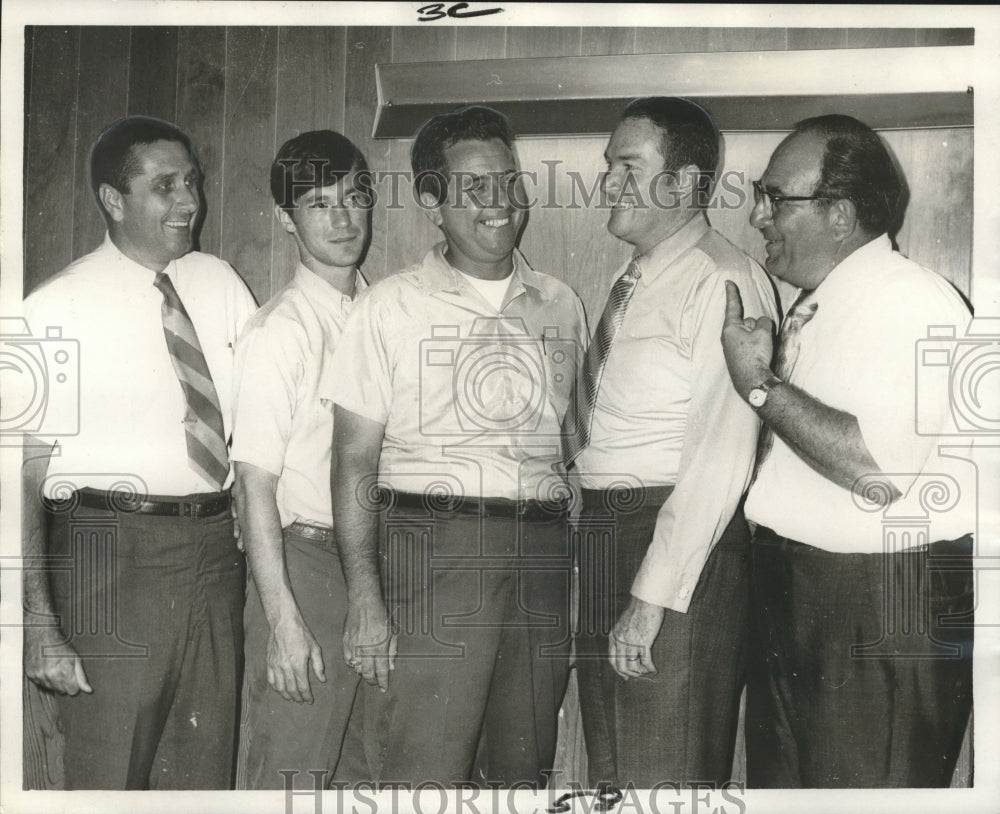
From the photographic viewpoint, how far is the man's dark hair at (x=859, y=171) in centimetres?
200

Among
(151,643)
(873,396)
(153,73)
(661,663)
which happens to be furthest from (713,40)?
(151,643)

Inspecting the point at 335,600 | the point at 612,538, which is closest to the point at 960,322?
the point at 612,538

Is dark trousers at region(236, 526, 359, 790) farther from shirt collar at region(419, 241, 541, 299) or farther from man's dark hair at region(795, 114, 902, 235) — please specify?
man's dark hair at region(795, 114, 902, 235)

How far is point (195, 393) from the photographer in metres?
2.04

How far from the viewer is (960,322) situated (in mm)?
2053

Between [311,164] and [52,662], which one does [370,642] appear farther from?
[311,164]

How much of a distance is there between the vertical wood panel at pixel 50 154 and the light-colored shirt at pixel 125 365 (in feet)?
0.19

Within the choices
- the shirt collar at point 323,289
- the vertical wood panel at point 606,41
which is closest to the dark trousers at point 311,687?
the shirt collar at point 323,289

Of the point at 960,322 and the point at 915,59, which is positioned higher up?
the point at 915,59

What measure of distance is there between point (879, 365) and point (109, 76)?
1689 mm

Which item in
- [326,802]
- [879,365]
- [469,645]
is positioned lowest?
[326,802]

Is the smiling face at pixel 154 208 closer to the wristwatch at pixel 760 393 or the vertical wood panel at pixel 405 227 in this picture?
the vertical wood panel at pixel 405 227

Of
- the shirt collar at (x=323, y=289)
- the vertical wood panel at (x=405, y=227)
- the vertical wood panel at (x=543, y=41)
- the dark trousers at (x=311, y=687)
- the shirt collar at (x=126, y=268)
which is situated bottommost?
the dark trousers at (x=311, y=687)

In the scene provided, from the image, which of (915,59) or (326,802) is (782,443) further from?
(326,802)
